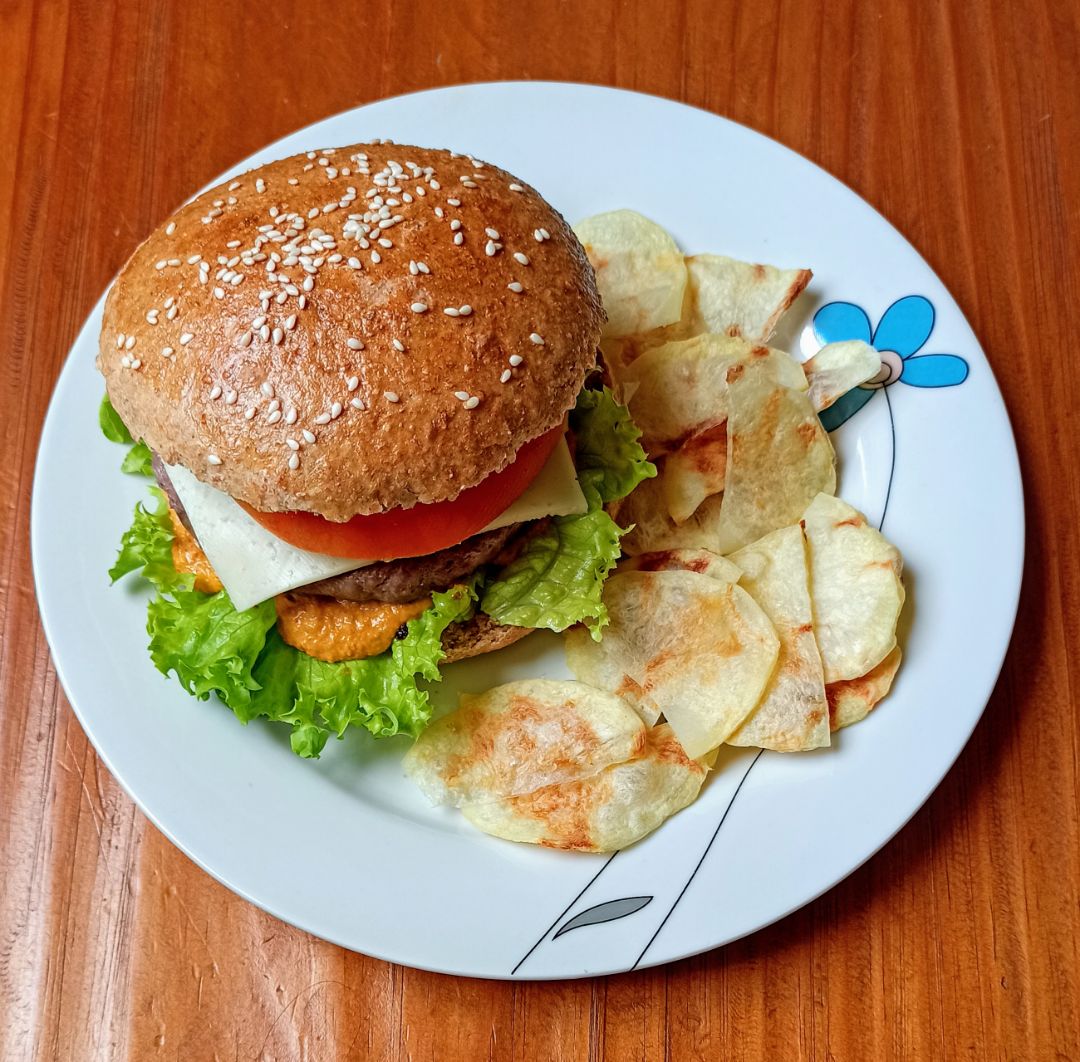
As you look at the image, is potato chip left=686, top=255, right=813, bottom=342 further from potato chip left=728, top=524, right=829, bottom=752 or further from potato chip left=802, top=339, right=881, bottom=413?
potato chip left=728, top=524, right=829, bottom=752

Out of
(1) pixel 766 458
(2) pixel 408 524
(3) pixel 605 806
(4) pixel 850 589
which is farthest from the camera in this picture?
(1) pixel 766 458

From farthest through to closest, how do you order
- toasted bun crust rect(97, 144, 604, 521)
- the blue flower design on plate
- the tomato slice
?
the blue flower design on plate → the tomato slice → toasted bun crust rect(97, 144, 604, 521)

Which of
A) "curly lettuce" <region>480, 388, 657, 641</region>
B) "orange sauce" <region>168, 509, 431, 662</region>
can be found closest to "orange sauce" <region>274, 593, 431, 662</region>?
"orange sauce" <region>168, 509, 431, 662</region>

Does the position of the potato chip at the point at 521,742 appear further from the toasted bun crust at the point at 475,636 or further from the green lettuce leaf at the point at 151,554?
the green lettuce leaf at the point at 151,554

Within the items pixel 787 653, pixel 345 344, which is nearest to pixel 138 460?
pixel 345 344

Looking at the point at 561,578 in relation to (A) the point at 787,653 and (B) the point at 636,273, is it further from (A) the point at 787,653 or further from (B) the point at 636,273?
(B) the point at 636,273

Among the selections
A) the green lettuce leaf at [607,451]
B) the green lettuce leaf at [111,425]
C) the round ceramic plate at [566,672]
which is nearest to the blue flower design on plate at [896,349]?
the round ceramic plate at [566,672]

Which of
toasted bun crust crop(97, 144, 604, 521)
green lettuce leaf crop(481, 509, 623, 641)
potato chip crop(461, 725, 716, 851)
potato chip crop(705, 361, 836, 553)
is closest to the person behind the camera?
toasted bun crust crop(97, 144, 604, 521)
